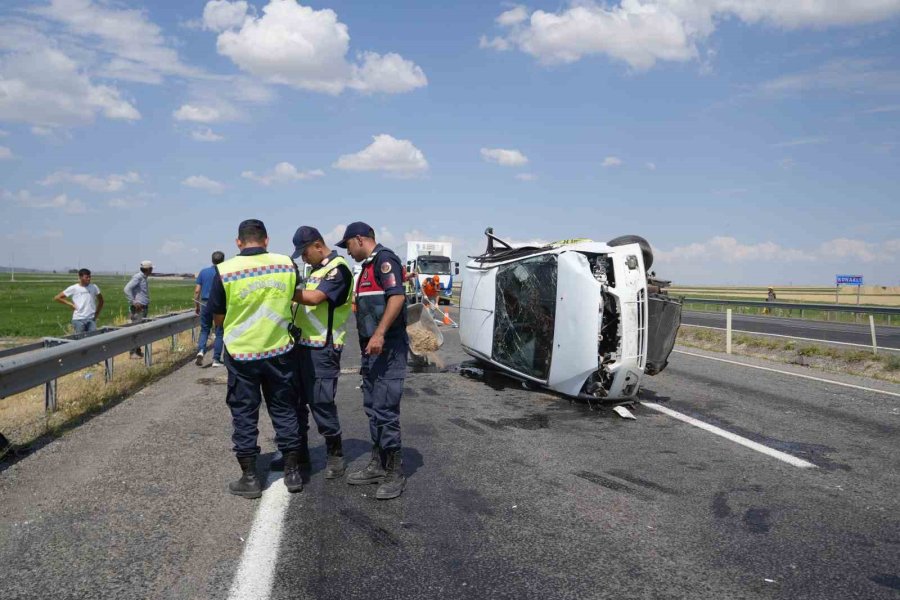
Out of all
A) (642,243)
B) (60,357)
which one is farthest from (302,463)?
(642,243)

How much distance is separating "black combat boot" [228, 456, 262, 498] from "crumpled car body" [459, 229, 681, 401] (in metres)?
4.31

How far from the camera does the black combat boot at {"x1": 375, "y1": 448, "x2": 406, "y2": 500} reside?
493 centimetres

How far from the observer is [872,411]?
848 cm

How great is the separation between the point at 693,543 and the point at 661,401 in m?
5.08

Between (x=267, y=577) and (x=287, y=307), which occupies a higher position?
(x=287, y=307)

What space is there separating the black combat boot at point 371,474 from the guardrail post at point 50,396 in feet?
13.2

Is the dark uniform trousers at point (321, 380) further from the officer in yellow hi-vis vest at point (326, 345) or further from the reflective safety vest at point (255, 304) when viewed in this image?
the reflective safety vest at point (255, 304)

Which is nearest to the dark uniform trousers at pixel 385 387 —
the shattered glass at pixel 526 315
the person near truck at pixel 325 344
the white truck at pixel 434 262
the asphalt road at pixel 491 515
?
the person near truck at pixel 325 344

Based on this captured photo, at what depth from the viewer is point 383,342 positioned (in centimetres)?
510

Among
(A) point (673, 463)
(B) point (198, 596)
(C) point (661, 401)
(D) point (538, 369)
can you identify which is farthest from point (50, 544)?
(C) point (661, 401)

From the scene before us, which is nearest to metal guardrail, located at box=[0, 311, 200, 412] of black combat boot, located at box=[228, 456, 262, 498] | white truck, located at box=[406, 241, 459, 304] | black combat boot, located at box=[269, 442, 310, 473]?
black combat boot, located at box=[269, 442, 310, 473]

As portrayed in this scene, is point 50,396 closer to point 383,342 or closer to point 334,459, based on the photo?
point 334,459

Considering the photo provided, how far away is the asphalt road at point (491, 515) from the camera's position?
3.52m

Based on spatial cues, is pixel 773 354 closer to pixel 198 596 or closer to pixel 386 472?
pixel 386 472
